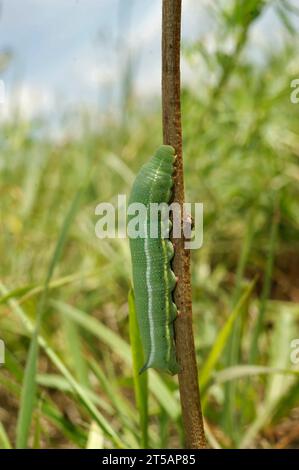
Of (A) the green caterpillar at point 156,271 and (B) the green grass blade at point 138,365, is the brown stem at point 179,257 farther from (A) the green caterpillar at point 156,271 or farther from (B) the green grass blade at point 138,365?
(B) the green grass blade at point 138,365

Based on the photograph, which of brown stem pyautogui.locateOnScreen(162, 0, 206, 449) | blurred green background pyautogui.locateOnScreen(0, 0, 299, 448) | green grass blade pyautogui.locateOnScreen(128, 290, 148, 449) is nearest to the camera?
brown stem pyautogui.locateOnScreen(162, 0, 206, 449)

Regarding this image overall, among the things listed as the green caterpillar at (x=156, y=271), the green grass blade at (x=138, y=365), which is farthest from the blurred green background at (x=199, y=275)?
the green caterpillar at (x=156, y=271)

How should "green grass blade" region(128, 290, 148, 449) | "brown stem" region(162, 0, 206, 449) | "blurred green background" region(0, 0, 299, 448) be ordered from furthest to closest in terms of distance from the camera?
"blurred green background" region(0, 0, 299, 448)
"green grass blade" region(128, 290, 148, 449)
"brown stem" region(162, 0, 206, 449)

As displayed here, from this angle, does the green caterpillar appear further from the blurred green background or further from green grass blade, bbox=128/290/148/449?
the blurred green background

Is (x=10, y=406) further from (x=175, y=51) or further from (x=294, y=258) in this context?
(x=175, y=51)
